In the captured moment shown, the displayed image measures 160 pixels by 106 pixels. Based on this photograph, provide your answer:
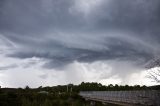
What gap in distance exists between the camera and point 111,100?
243ft

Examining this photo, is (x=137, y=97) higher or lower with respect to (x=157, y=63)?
lower

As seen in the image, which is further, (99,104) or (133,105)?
(99,104)

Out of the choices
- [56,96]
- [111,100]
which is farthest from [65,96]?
[111,100]

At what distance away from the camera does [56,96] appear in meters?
154

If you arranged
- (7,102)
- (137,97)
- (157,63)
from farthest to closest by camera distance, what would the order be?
1. (7,102)
2. (137,97)
3. (157,63)

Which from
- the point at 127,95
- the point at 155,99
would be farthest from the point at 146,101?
the point at 127,95

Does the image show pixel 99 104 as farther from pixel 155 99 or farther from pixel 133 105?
pixel 155 99

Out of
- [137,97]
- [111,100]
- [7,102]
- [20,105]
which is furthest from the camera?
[20,105]

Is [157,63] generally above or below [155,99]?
above

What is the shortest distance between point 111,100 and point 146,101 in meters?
30.9

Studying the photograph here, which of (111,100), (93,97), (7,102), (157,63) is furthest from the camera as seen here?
(93,97)

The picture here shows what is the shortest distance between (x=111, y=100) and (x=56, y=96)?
8263cm

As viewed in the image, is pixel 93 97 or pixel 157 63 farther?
pixel 93 97

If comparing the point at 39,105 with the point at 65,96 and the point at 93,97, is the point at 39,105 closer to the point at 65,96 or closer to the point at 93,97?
the point at 93,97
